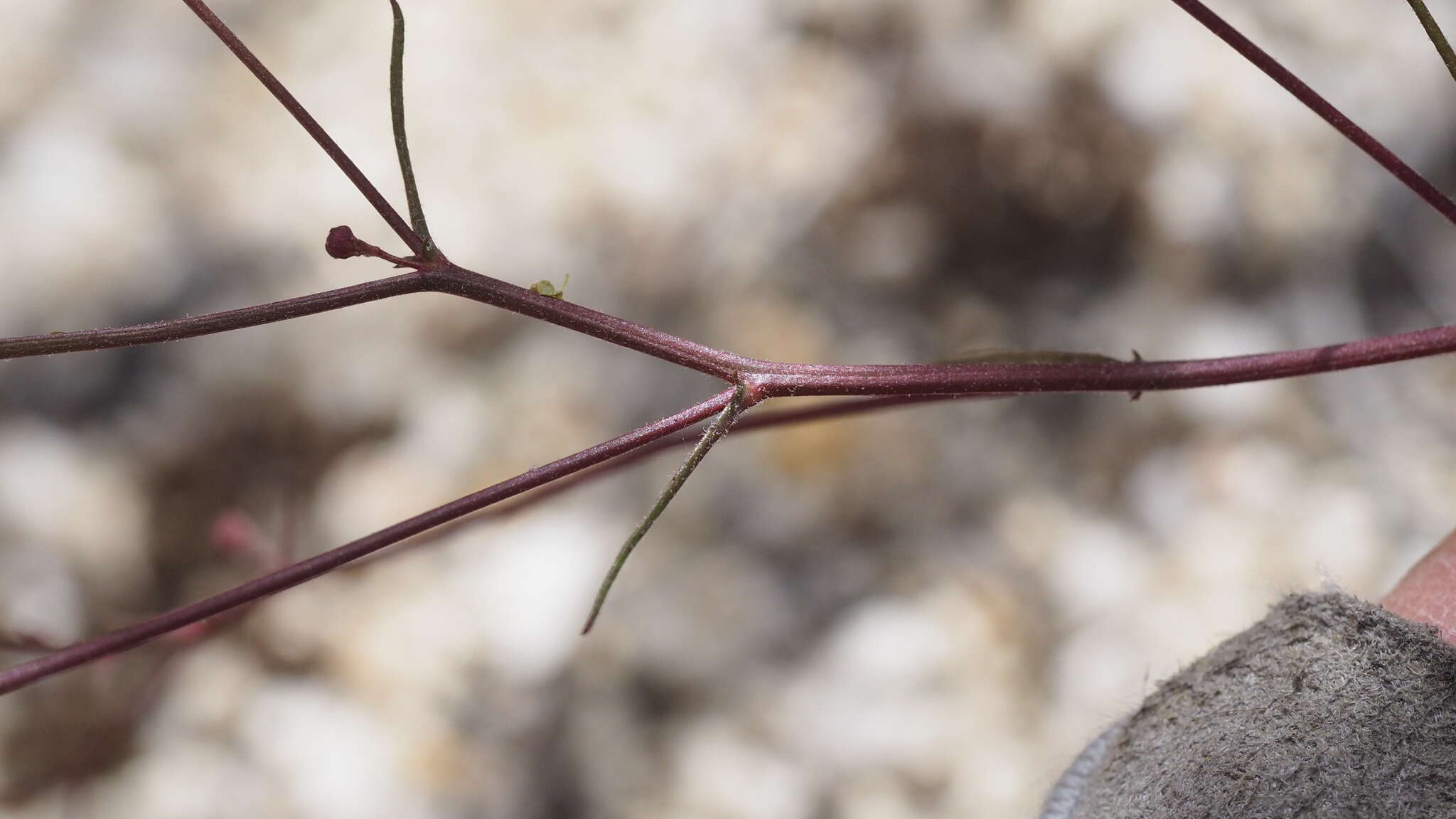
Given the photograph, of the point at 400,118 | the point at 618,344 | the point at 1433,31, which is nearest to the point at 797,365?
the point at 618,344

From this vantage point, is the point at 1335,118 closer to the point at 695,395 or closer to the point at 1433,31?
the point at 1433,31

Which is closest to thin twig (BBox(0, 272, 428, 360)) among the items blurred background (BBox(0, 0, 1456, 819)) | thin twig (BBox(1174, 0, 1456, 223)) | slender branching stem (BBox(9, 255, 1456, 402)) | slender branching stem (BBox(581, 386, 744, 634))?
slender branching stem (BBox(9, 255, 1456, 402))

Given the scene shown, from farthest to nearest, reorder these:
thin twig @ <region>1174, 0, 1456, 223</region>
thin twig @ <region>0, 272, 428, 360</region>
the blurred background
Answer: the blurred background < thin twig @ <region>1174, 0, 1456, 223</region> < thin twig @ <region>0, 272, 428, 360</region>

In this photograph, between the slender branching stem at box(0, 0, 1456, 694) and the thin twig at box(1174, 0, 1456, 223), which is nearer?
the slender branching stem at box(0, 0, 1456, 694)

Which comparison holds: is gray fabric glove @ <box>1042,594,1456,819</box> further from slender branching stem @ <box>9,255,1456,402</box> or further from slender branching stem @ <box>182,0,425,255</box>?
slender branching stem @ <box>182,0,425,255</box>

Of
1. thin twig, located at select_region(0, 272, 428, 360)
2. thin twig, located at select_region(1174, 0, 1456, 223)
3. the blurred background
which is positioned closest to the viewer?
thin twig, located at select_region(0, 272, 428, 360)

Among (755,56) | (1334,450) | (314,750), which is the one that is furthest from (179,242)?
(1334,450)
